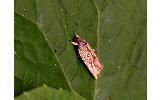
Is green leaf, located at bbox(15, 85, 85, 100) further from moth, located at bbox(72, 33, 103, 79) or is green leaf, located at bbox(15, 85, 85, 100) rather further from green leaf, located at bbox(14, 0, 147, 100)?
moth, located at bbox(72, 33, 103, 79)

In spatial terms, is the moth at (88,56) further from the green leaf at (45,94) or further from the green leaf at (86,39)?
the green leaf at (45,94)

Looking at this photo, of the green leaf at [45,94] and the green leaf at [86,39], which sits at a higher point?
the green leaf at [86,39]

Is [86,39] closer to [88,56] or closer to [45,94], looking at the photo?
[88,56]

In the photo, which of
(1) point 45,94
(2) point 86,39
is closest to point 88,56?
(2) point 86,39

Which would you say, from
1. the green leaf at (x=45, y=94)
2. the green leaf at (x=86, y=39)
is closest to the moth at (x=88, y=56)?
the green leaf at (x=86, y=39)

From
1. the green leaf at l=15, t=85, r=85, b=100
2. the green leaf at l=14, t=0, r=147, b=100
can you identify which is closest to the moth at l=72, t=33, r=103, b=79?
the green leaf at l=14, t=0, r=147, b=100

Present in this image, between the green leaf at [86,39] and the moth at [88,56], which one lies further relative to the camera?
the moth at [88,56]

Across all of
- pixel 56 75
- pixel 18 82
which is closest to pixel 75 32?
pixel 56 75
